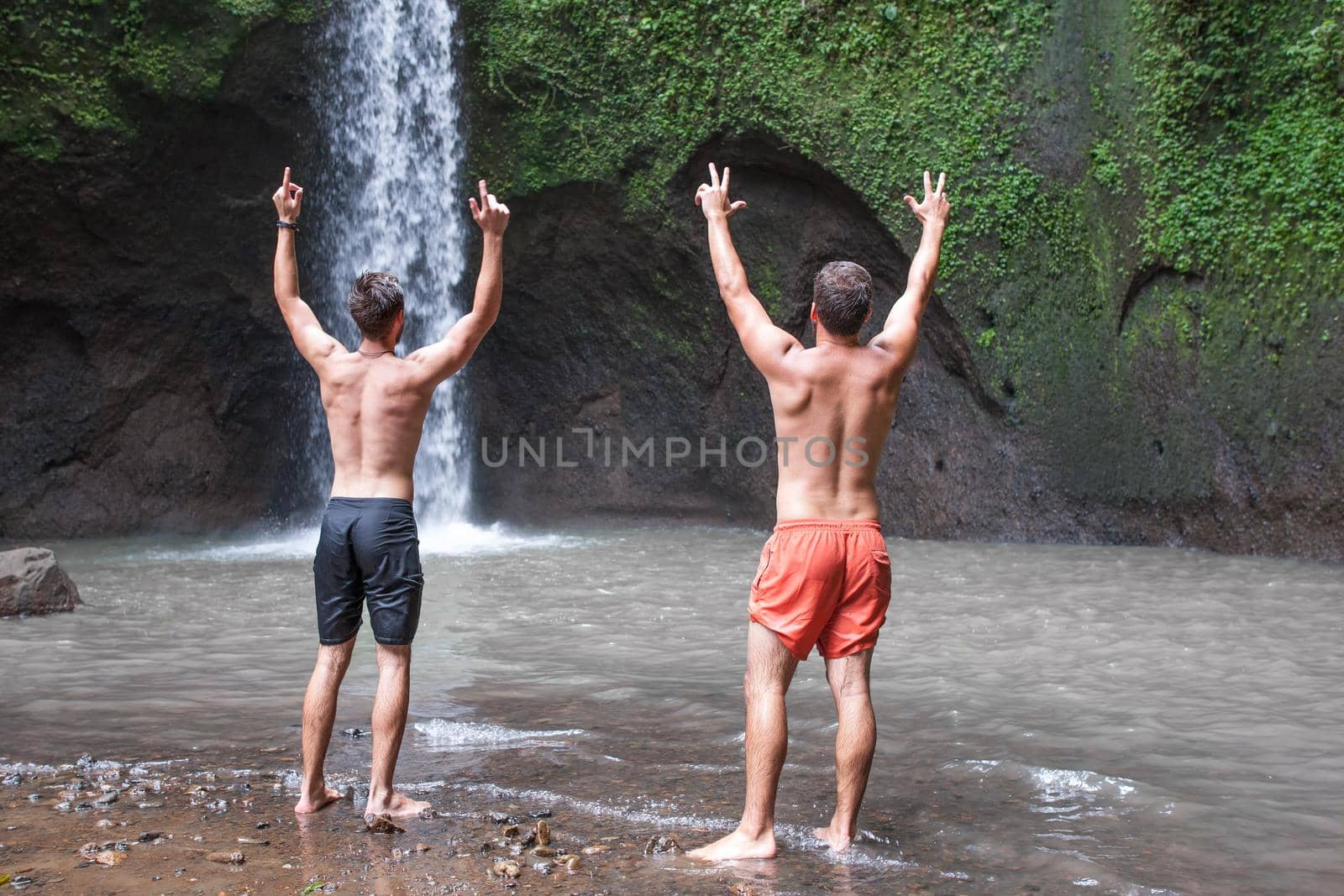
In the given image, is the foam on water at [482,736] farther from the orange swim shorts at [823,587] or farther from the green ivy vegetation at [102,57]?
the green ivy vegetation at [102,57]

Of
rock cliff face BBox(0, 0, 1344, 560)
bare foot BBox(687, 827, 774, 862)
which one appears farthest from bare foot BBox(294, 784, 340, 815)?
rock cliff face BBox(0, 0, 1344, 560)

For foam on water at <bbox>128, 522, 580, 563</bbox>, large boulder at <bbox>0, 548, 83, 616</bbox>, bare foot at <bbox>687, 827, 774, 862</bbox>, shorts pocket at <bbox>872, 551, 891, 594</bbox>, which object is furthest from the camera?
foam on water at <bbox>128, 522, 580, 563</bbox>

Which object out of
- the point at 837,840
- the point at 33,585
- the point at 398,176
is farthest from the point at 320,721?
the point at 398,176

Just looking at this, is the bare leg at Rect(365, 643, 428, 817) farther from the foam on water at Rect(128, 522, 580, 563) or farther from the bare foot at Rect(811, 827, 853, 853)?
the foam on water at Rect(128, 522, 580, 563)

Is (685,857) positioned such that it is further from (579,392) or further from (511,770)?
(579,392)

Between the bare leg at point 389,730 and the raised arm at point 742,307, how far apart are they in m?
1.48

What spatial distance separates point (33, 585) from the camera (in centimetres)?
751

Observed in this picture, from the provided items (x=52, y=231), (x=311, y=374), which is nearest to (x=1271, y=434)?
(x=311, y=374)

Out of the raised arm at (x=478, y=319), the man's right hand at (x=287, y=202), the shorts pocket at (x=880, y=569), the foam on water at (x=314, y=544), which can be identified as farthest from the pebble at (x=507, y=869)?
the foam on water at (x=314, y=544)

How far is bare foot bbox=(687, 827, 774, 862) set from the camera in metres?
3.36

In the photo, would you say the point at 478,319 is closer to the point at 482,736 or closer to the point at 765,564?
the point at 765,564

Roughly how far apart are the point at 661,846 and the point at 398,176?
36.6ft

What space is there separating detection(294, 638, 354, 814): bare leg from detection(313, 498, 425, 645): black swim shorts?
0.06 m

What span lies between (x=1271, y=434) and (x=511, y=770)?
873cm
